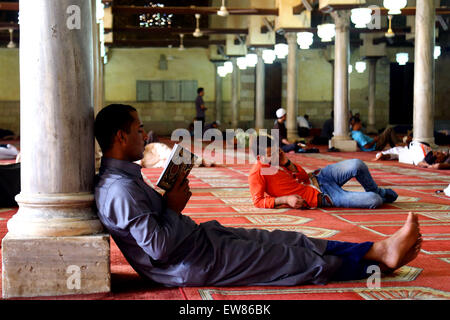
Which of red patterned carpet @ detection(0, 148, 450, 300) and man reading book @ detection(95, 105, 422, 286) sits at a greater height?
man reading book @ detection(95, 105, 422, 286)

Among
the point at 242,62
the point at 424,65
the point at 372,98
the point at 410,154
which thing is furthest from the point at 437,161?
the point at 372,98

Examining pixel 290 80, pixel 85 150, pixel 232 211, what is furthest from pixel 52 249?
pixel 290 80

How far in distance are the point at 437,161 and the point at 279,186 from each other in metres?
4.92

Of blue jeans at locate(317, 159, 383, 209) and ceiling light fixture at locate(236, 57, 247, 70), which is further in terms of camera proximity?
ceiling light fixture at locate(236, 57, 247, 70)

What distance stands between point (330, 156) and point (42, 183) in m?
10.2

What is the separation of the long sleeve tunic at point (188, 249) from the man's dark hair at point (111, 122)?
0.10 m

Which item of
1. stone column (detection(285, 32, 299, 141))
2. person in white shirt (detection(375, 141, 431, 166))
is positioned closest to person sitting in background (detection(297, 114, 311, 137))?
stone column (detection(285, 32, 299, 141))

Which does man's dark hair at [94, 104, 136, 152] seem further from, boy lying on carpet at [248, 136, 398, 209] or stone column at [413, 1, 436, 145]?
stone column at [413, 1, 436, 145]

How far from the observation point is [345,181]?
5.61 metres

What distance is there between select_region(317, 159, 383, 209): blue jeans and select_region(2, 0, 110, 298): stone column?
10.0 ft

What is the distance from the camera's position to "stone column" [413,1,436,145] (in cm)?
1120

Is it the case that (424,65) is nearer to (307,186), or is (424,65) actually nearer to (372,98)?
(307,186)

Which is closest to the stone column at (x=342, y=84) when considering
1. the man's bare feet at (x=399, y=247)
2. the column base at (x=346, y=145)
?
the column base at (x=346, y=145)

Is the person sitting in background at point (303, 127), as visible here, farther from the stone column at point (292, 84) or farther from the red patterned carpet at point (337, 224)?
the red patterned carpet at point (337, 224)
